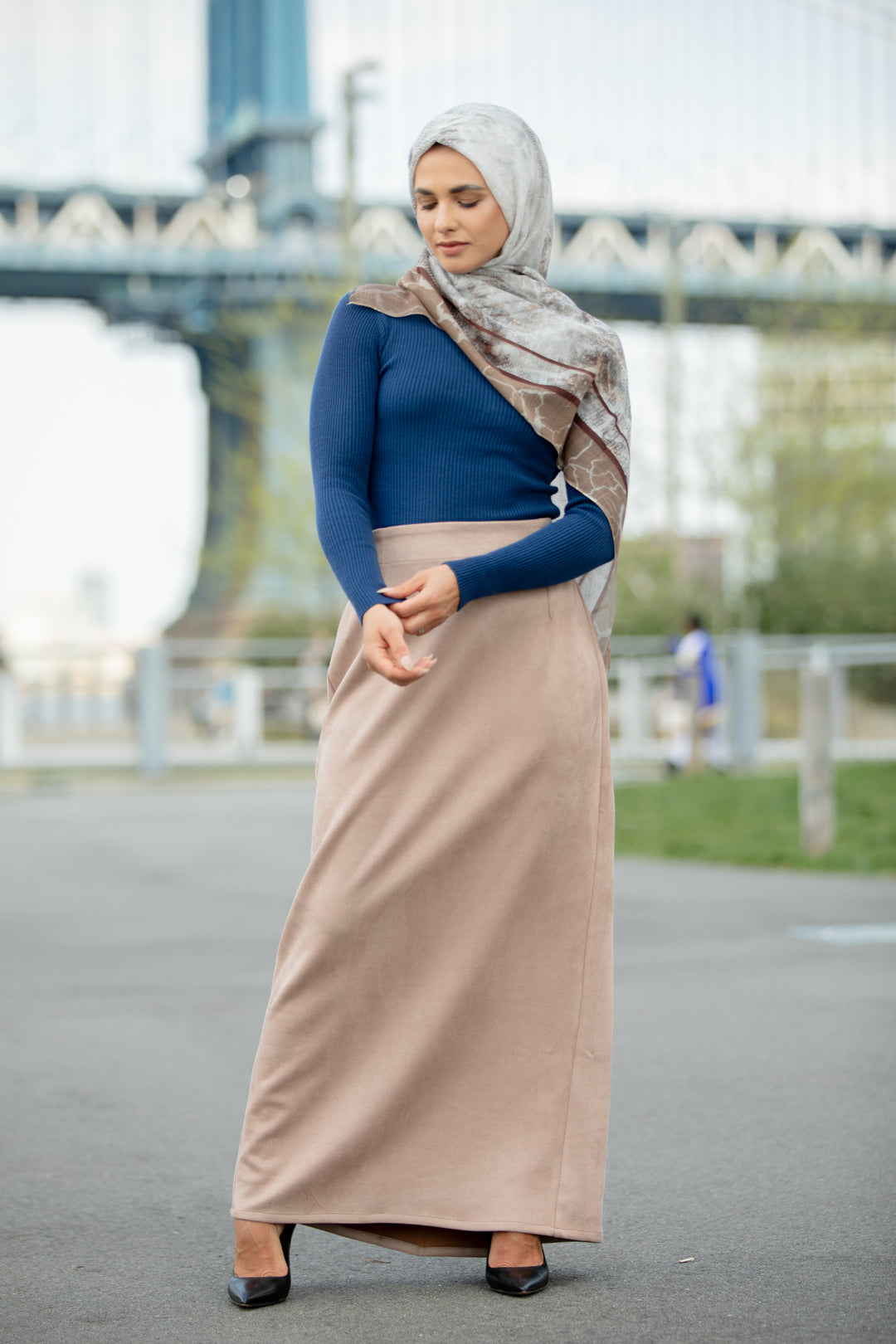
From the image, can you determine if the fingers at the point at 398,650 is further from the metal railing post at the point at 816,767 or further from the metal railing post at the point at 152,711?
the metal railing post at the point at 152,711

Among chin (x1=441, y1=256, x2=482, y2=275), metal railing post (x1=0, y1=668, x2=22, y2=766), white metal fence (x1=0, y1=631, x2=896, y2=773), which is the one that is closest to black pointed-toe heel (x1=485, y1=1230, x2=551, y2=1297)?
chin (x1=441, y1=256, x2=482, y2=275)

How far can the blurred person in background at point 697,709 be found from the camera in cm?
1700

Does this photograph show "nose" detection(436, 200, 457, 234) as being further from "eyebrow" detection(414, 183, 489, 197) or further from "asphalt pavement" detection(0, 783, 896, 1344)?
"asphalt pavement" detection(0, 783, 896, 1344)

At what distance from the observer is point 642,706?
20.0 meters

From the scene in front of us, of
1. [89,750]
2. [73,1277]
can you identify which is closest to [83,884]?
[73,1277]

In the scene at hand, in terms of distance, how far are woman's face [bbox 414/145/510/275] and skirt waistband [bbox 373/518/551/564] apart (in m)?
0.43

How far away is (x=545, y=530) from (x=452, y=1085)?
875 millimetres

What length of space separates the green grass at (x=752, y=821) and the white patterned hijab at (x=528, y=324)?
6546mm

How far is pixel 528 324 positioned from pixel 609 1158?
1.81 meters

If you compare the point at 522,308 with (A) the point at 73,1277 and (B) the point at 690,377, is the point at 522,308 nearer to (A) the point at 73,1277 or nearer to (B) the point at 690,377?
(A) the point at 73,1277

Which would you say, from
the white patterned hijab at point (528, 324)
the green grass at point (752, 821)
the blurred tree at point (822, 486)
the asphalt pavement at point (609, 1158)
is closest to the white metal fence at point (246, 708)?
the green grass at point (752, 821)

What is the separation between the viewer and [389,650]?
2.66 metres

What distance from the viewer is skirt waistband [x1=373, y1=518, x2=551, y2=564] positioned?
111 inches

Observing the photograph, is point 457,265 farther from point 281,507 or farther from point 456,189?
point 281,507
